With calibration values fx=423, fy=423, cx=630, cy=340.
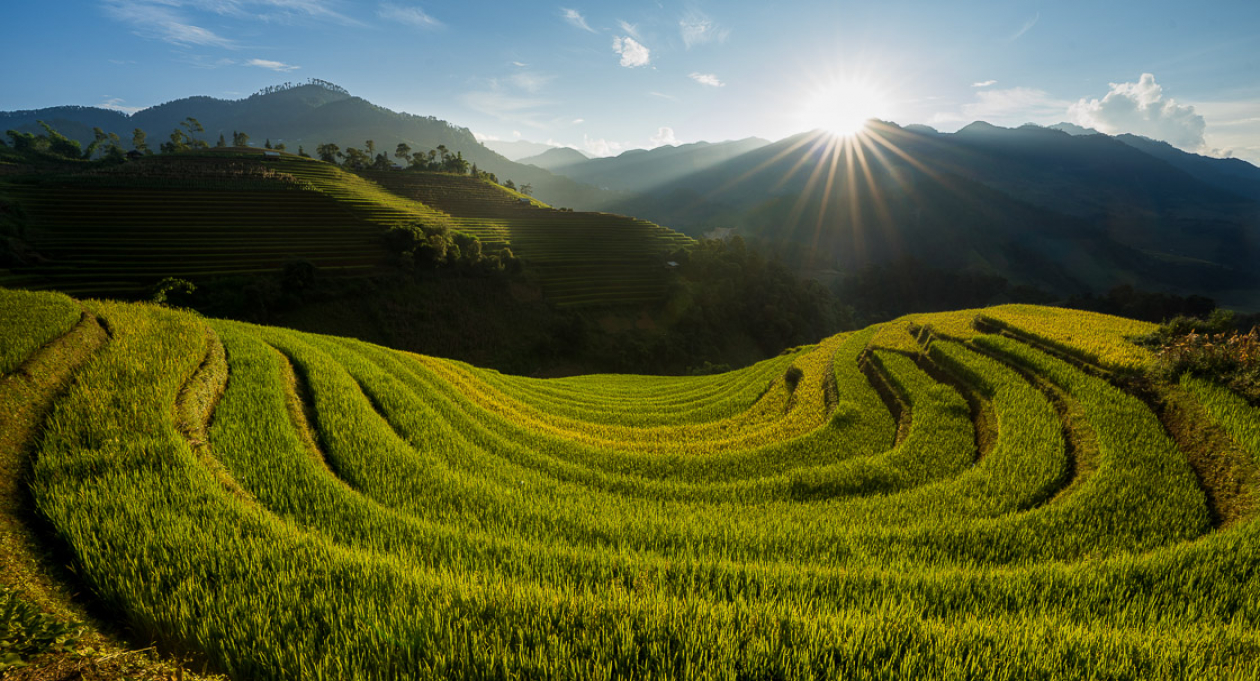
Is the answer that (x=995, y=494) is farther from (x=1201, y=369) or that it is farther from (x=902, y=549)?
(x=1201, y=369)

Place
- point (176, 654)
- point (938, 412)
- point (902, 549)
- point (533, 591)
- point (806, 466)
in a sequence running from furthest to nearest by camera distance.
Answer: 1. point (938, 412)
2. point (806, 466)
3. point (902, 549)
4. point (533, 591)
5. point (176, 654)

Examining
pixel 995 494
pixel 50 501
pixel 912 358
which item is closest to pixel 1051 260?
pixel 912 358

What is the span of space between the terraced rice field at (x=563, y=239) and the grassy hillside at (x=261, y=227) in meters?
0.27

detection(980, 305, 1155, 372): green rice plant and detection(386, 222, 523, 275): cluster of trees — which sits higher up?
detection(386, 222, 523, 275): cluster of trees

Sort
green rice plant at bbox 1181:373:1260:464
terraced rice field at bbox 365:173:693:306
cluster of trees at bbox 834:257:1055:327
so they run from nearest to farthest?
1. green rice plant at bbox 1181:373:1260:464
2. terraced rice field at bbox 365:173:693:306
3. cluster of trees at bbox 834:257:1055:327

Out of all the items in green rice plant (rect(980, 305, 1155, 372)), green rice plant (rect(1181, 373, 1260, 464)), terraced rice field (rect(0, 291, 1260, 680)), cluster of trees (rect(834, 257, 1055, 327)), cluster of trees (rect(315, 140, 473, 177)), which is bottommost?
terraced rice field (rect(0, 291, 1260, 680))

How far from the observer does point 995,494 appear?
579 centimetres

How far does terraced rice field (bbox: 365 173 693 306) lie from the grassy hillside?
0.27 m

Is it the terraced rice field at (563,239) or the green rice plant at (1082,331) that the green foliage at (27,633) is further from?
the terraced rice field at (563,239)

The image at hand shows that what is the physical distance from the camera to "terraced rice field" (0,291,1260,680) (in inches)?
100

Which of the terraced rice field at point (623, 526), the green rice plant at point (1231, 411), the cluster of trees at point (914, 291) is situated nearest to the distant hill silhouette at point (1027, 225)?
the cluster of trees at point (914, 291)

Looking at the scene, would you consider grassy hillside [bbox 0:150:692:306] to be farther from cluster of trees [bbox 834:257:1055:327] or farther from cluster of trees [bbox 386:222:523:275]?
cluster of trees [bbox 834:257:1055:327]

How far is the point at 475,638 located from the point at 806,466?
6.24m

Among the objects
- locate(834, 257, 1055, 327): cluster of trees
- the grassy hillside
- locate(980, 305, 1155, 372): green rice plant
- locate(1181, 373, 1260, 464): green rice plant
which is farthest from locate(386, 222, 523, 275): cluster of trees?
locate(834, 257, 1055, 327): cluster of trees
